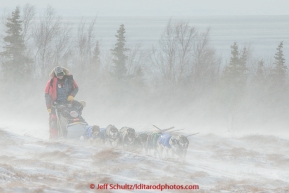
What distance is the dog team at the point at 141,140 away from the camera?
44.9 ft

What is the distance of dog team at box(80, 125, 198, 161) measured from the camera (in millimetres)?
13688

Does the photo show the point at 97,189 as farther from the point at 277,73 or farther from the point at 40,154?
the point at 277,73

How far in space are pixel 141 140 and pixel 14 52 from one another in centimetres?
3016

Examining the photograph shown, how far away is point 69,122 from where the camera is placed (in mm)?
14758

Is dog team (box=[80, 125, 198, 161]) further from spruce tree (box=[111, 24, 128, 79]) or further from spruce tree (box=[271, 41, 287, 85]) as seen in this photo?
spruce tree (box=[271, 41, 287, 85])

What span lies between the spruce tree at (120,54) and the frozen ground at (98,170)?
99.9ft

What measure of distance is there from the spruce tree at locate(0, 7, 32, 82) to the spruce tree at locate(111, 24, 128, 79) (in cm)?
740

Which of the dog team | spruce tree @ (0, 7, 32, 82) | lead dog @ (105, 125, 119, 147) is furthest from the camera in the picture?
spruce tree @ (0, 7, 32, 82)

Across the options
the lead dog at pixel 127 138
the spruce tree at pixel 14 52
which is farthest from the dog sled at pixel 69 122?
the spruce tree at pixel 14 52

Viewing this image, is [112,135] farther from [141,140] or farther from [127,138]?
[141,140]

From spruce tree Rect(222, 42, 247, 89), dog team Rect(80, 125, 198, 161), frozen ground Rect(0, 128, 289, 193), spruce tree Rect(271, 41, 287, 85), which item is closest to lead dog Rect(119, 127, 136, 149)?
dog team Rect(80, 125, 198, 161)

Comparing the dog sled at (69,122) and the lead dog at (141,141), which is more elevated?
the dog sled at (69,122)

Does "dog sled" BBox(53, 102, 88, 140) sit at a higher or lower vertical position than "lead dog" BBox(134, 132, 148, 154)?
higher

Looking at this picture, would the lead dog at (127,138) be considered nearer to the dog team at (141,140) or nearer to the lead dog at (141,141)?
the dog team at (141,140)
